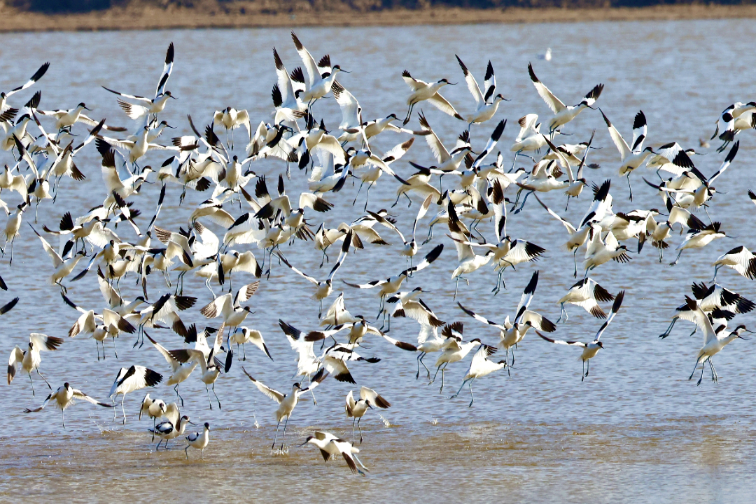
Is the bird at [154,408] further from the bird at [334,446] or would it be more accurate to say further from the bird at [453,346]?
the bird at [453,346]

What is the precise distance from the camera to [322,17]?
58000 mm

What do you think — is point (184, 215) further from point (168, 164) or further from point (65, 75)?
point (65, 75)

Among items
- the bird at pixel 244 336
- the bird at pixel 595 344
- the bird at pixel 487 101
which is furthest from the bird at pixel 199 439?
the bird at pixel 487 101

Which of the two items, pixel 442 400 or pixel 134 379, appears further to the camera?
pixel 442 400

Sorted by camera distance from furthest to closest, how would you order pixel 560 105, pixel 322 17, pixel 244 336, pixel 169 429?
pixel 322 17 → pixel 560 105 → pixel 244 336 → pixel 169 429

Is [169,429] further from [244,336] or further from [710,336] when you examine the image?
[710,336]

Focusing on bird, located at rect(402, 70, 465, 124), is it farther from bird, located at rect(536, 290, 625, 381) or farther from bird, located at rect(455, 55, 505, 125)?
bird, located at rect(536, 290, 625, 381)

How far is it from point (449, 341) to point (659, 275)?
503cm

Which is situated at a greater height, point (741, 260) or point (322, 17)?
point (741, 260)


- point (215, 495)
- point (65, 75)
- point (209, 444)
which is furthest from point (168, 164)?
point (65, 75)

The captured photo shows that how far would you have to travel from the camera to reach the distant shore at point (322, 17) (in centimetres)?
5594

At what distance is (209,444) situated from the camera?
992cm

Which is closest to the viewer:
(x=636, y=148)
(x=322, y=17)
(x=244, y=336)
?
(x=244, y=336)

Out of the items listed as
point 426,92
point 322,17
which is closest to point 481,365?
point 426,92
